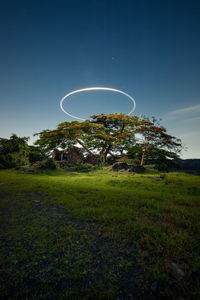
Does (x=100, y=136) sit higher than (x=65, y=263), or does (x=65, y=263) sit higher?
(x=100, y=136)

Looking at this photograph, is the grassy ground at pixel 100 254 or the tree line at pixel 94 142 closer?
the grassy ground at pixel 100 254

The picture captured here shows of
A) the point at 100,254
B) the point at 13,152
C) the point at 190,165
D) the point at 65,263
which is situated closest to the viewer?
the point at 65,263

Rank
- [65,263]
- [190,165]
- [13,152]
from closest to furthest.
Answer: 1. [65,263]
2. [13,152]
3. [190,165]

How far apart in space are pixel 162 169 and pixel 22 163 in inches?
904

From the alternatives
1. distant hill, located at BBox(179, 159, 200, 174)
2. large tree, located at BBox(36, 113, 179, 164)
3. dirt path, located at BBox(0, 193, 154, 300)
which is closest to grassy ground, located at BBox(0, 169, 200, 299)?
dirt path, located at BBox(0, 193, 154, 300)

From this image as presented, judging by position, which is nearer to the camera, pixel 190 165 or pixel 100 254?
pixel 100 254

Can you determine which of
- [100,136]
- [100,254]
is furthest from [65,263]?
[100,136]

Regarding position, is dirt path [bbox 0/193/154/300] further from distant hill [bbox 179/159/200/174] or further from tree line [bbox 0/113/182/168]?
distant hill [bbox 179/159/200/174]

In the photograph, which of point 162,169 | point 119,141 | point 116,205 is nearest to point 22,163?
point 119,141

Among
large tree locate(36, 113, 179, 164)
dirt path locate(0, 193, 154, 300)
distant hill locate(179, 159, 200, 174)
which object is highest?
large tree locate(36, 113, 179, 164)

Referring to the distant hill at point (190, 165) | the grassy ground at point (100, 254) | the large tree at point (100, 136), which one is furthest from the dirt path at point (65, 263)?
the distant hill at point (190, 165)

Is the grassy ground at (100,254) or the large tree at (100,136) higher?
the large tree at (100,136)

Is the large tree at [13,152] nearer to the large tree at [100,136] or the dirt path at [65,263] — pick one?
the large tree at [100,136]

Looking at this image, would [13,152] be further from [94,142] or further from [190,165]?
[190,165]
